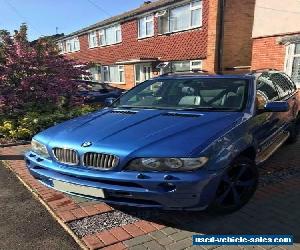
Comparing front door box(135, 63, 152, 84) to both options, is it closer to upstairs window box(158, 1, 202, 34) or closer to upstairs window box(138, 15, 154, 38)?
upstairs window box(138, 15, 154, 38)

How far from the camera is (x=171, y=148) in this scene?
2.97 metres

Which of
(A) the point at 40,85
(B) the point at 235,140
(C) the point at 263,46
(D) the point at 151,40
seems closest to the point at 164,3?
(D) the point at 151,40

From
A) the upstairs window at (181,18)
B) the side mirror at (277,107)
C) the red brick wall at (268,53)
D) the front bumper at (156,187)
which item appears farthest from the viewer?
the upstairs window at (181,18)

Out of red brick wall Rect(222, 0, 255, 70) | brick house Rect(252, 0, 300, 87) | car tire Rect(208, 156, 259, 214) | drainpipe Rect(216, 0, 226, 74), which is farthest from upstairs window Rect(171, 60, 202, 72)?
car tire Rect(208, 156, 259, 214)

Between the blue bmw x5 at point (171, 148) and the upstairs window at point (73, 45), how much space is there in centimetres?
2775

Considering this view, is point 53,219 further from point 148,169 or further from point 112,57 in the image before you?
A: point 112,57

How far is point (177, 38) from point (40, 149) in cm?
1554

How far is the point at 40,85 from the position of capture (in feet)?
28.1

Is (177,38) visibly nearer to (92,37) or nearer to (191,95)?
(92,37)

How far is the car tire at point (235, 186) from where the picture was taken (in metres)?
3.39

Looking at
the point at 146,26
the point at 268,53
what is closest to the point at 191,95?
the point at 268,53

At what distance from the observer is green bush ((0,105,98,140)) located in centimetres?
A: 746

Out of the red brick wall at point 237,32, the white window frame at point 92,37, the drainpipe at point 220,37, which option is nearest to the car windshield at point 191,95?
the drainpipe at point 220,37

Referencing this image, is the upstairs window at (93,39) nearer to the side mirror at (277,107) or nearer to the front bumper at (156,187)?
the side mirror at (277,107)
